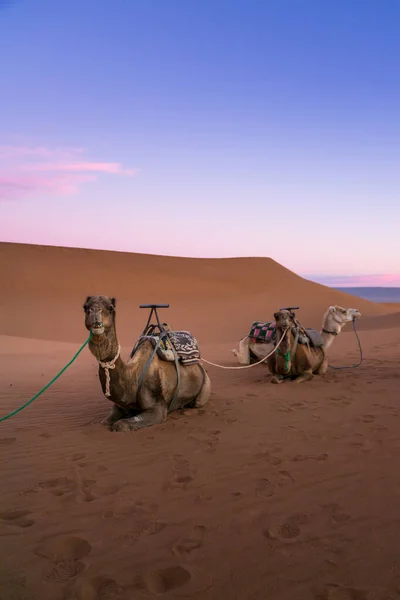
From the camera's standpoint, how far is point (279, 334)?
29.2ft

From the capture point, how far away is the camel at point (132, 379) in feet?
17.8

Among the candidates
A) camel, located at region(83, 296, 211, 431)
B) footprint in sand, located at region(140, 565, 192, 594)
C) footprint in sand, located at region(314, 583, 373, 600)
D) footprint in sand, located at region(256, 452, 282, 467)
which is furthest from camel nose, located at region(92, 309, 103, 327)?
footprint in sand, located at region(314, 583, 373, 600)

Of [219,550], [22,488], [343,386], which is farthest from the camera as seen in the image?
[343,386]

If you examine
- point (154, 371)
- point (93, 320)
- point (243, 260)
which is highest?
point (243, 260)

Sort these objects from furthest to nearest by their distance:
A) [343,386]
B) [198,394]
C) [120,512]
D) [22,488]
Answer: [343,386] < [198,394] < [22,488] < [120,512]

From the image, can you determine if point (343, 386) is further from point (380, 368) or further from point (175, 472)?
point (175, 472)

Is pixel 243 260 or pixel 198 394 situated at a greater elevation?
pixel 243 260

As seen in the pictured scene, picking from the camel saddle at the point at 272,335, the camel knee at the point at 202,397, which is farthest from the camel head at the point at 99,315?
the camel saddle at the point at 272,335

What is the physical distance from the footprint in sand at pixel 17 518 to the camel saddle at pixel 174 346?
2.87 meters

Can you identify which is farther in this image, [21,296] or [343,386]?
[21,296]

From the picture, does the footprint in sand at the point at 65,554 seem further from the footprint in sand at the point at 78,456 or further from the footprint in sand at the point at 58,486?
the footprint in sand at the point at 78,456

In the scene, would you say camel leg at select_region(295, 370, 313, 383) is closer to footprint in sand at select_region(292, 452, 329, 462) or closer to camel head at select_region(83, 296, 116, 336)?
footprint in sand at select_region(292, 452, 329, 462)

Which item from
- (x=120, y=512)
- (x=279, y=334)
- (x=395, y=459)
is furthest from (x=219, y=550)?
(x=279, y=334)

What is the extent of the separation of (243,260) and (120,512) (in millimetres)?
61464
